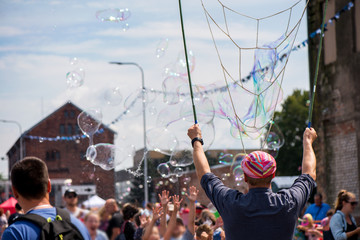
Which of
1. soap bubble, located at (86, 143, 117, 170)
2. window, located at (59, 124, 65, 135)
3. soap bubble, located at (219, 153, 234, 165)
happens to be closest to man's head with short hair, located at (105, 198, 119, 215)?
soap bubble, located at (86, 143, 117, 170)

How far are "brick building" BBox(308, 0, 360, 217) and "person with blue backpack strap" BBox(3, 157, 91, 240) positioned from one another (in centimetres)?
1304

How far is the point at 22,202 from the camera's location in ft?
11.0

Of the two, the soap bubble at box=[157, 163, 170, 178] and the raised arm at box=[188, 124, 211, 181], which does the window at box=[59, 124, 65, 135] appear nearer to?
the soap bubble at box=[157, 163, 170, 178]

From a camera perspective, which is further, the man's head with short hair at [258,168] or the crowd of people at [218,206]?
the man's head with short hair at [258,168]

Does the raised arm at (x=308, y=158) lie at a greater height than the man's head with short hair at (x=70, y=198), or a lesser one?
greater

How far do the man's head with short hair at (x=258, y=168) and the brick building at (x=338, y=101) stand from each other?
12.2 metres

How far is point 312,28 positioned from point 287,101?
105ft

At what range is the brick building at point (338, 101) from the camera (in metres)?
15.9

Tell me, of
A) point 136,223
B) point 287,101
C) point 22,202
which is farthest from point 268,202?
point 287,101

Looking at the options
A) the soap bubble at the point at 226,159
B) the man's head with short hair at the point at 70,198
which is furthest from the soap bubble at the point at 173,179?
the man's head with short hair at the point at 70,198

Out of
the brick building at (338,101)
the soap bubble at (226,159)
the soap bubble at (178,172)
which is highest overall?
the brick building at (338,101)

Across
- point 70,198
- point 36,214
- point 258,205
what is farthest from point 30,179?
point 70,198

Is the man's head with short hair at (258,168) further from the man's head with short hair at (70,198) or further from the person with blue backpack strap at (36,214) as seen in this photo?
the man's head with short hair at (70,198)

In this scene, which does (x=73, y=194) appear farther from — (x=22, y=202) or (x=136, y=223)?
(x=22, y=202)
